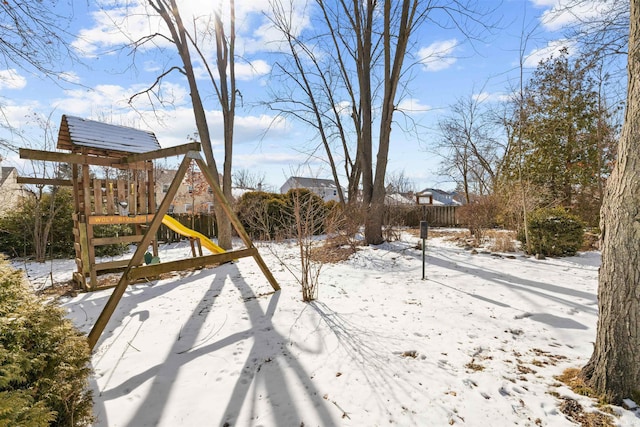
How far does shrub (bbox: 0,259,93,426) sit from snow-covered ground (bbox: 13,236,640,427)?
28.6 inches

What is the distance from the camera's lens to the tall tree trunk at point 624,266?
6.65 ft

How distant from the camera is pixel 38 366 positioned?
1.42 meters

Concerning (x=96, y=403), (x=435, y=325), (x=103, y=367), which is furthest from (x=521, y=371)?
(x=103, y=367)

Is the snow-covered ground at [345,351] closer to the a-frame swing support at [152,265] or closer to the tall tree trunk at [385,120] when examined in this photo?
the a-frame swing support at [152,265]

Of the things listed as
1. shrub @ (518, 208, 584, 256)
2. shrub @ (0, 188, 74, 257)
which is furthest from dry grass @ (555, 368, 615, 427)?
shrub @ (0, 188, 74, 257)

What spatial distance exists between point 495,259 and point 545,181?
8436mm

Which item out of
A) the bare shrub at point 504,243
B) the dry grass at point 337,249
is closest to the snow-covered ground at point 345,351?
the dry grass at point 337,249

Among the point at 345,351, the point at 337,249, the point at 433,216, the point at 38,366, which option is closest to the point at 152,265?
the point at 38,366

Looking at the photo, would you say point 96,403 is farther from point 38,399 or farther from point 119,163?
point 119,163

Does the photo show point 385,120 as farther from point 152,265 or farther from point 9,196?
point 9,196

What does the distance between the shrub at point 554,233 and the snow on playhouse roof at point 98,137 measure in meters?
9.38

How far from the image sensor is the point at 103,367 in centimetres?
281

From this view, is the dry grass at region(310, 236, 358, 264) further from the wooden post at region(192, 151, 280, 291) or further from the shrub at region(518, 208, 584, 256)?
the shrub at region(518, 208, 584, 256)

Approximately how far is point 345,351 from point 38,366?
2284mm
